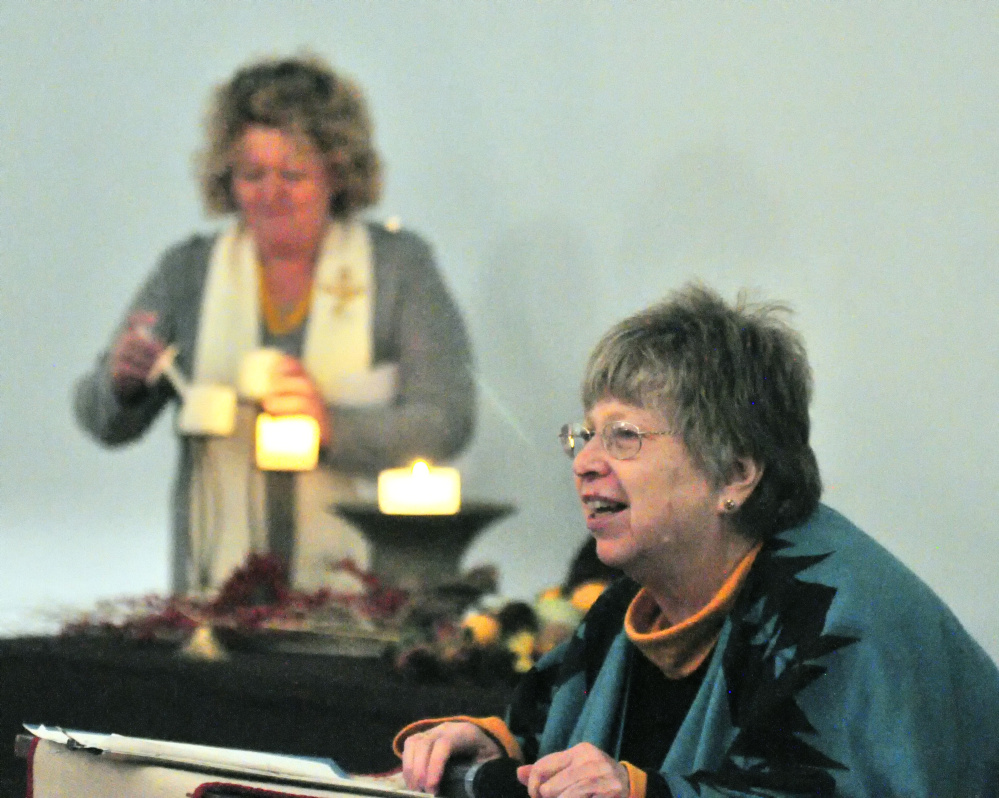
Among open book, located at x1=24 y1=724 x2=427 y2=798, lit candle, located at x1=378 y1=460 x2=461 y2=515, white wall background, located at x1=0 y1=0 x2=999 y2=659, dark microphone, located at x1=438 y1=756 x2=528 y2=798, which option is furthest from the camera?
lit candle, located at x1=378 y1=460 x2=461 y2=515

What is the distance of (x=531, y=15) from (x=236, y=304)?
111 cm

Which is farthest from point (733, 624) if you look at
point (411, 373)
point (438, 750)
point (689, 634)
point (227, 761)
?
point (411, 373)

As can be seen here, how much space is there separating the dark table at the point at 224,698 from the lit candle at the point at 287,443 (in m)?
0.59

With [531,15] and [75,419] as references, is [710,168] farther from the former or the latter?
[75,419]

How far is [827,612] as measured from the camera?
5.76 ft

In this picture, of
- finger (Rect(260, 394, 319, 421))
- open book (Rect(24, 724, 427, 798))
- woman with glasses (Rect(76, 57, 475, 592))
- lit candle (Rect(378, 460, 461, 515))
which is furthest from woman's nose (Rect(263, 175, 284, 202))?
open book (Rect(24, 724, 427, 798))

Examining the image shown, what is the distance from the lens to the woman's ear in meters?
1.90

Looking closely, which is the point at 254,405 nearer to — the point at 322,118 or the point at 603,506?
the point at 322,118

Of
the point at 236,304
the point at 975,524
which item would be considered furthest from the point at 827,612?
the point at 236,304

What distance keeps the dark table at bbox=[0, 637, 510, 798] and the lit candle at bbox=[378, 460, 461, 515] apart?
48 centimetres

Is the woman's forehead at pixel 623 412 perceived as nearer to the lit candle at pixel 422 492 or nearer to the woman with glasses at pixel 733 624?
the woman with glasses at pixel 733 624

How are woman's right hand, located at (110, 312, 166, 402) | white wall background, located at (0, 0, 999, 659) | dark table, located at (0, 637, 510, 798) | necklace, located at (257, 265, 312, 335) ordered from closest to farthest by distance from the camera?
dark table, located at (0, 637, 510, 798), white wall background, located at (0, 0, 999, 659), necklace, located at (257, 265, 312, 335), woman's right hand, located at (110, 312, 166, 402)

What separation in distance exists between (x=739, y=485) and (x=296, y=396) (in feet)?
7.21

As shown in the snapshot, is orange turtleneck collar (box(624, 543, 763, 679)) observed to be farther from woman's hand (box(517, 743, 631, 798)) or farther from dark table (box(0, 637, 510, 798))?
dark table (box(0, 637, 510, 798))
